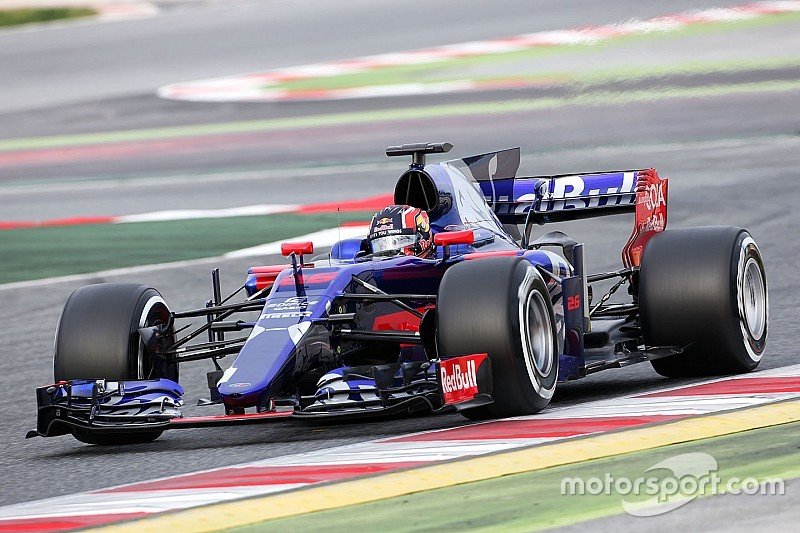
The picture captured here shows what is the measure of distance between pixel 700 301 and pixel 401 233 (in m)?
1.73

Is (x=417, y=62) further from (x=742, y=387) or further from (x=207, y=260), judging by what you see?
(x=742, y=387)

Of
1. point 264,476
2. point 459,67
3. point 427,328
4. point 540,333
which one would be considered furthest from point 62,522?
point 459,67

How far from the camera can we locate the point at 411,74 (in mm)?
25219

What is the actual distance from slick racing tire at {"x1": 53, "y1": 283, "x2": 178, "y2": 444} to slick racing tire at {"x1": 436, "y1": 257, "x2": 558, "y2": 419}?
5.93 feet

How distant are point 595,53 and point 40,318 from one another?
1150 centimetres

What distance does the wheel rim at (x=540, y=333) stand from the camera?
27.1ft

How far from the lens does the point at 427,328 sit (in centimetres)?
828

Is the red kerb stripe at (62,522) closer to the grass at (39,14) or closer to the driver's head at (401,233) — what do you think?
the driver's head at (401,233)

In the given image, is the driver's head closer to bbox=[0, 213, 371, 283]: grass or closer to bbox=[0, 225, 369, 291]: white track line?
bbox=[0, 225, 369, 291]: white track line

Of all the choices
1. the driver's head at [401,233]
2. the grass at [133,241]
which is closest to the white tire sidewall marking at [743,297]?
the driver's head at [401,233]

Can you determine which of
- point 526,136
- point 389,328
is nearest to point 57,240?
point 526,136

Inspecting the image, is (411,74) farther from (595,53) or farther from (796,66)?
(796,66)

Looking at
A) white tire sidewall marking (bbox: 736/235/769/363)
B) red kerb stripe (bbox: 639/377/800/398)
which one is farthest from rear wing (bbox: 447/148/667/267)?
red kerb stripe (bbox: 639/377/800/398)

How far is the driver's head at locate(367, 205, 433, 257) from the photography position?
30.1 feet
